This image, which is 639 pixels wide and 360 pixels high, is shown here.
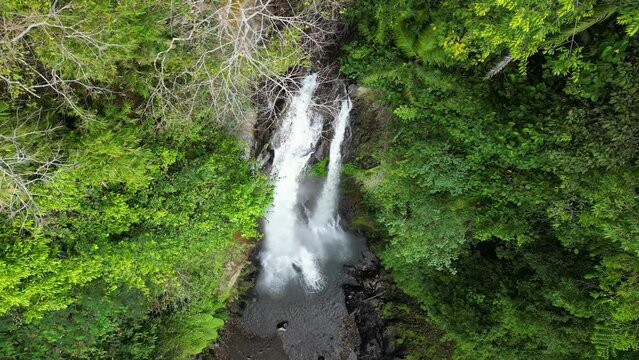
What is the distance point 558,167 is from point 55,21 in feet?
25.1

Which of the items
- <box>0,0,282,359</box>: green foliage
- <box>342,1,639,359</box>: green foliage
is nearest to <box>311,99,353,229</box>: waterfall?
<box>342,1,639,359</box>: green foliage

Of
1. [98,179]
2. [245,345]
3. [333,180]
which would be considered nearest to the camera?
[98,179]

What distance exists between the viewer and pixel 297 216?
11570mm

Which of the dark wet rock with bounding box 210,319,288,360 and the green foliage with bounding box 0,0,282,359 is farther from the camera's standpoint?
the dark wet rock with bounding box 210,319,288,360

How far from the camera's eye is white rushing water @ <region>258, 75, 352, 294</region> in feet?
31.6

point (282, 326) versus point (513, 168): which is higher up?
point (513, 168)

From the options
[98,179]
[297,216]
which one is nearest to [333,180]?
[297,216]

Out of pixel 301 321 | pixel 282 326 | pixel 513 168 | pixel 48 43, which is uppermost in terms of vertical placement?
pixel 513 168

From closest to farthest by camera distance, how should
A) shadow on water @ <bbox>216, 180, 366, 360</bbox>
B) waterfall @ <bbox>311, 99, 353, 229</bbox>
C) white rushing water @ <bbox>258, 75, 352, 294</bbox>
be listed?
1. waterfall @ <bbox>311, 99, 353, 229</bbox>
2. white rushing water @ <bbox>258, 75, 352, 294</bbox>
3. shadow on water @ <bbox>216, 180, 366, 360</bbox>

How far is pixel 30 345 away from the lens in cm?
678

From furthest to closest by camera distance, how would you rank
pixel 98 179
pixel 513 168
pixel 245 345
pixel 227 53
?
pixel 245 345 → pixel 513 168 → pixel 227 53 → pixel 98 179

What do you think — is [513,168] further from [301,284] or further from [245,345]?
[245,345]

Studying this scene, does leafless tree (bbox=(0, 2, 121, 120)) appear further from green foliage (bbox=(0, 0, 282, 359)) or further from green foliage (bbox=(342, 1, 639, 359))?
green foliage (bbox=(342, 1, 639, 359))

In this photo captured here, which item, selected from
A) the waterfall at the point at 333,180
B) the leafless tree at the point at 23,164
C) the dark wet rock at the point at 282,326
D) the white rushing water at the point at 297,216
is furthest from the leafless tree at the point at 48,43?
the dark wet rock at the point at 282,326
